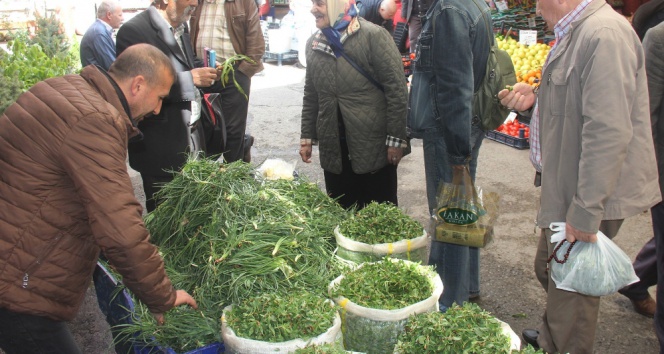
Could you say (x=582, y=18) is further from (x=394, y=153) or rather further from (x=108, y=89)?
(x=108, y=89)

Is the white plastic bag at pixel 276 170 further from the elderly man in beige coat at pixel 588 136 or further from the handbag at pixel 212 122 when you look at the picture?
the elderly man in beige coat at pixel 588 136

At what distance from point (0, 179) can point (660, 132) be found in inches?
127

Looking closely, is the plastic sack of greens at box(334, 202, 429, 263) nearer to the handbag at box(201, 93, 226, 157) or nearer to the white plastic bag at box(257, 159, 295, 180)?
the white plastic bag at box(257, 159, 295, 180)

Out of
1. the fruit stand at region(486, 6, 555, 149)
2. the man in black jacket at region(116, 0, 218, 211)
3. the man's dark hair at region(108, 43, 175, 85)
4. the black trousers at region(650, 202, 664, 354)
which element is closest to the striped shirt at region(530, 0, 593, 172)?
the black trousers at region(650, 202, 664, 354)

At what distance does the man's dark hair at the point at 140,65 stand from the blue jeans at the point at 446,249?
5.78ft

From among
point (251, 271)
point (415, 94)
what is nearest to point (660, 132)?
point (415, 94)

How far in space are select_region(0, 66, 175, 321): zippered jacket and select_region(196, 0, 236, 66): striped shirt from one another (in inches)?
137

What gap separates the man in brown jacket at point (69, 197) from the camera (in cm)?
222

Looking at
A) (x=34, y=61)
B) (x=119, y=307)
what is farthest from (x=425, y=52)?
(x=34, y=61)

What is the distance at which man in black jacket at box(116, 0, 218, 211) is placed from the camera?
14.0 feet

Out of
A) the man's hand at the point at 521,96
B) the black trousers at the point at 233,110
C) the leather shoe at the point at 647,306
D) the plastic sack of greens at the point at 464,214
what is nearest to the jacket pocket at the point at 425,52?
the man's hand at the point at 521,96

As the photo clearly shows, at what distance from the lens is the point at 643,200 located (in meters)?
2.86

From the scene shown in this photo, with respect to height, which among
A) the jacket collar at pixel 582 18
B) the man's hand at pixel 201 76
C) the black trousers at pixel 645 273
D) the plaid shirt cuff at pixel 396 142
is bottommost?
the black trousers at pixel 645 273

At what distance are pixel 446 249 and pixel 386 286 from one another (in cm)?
118
